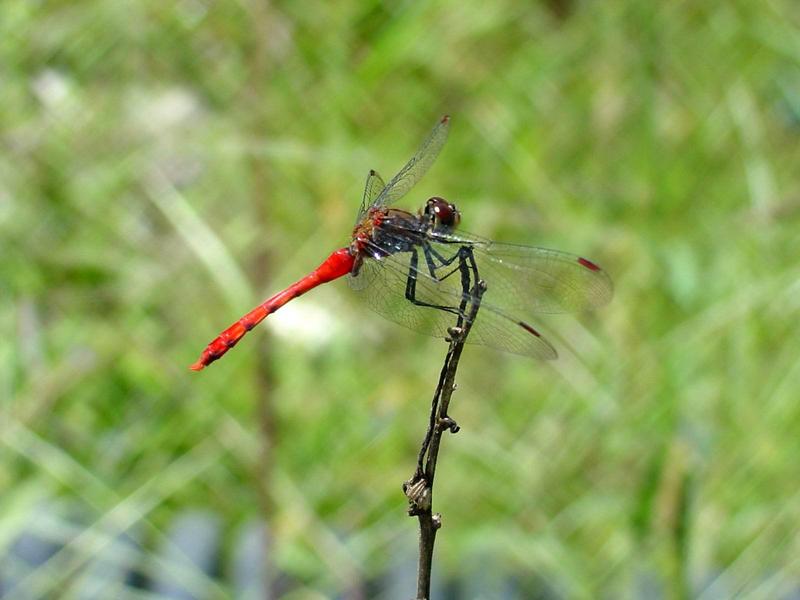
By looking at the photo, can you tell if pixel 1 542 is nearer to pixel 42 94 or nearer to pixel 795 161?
pixel 42 94

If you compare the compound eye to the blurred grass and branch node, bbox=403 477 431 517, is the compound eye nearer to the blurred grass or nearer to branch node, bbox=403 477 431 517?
branch node, bbox=403 477 431 517

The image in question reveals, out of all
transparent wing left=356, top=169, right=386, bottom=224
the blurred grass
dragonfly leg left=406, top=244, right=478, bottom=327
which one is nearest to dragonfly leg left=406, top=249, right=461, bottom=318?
dragonfly leg left=406, top=244, right=478, bottom=327

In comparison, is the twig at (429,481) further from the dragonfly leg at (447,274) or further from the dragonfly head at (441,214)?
the dragonfly head at (441,214)

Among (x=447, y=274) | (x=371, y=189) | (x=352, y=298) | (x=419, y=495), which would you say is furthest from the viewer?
(x=352, y=298)

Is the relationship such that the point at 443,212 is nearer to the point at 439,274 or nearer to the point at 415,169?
the point at 439,274

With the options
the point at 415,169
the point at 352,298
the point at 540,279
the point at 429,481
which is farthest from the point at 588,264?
the point at 352,298

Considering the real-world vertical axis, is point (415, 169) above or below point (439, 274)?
above
